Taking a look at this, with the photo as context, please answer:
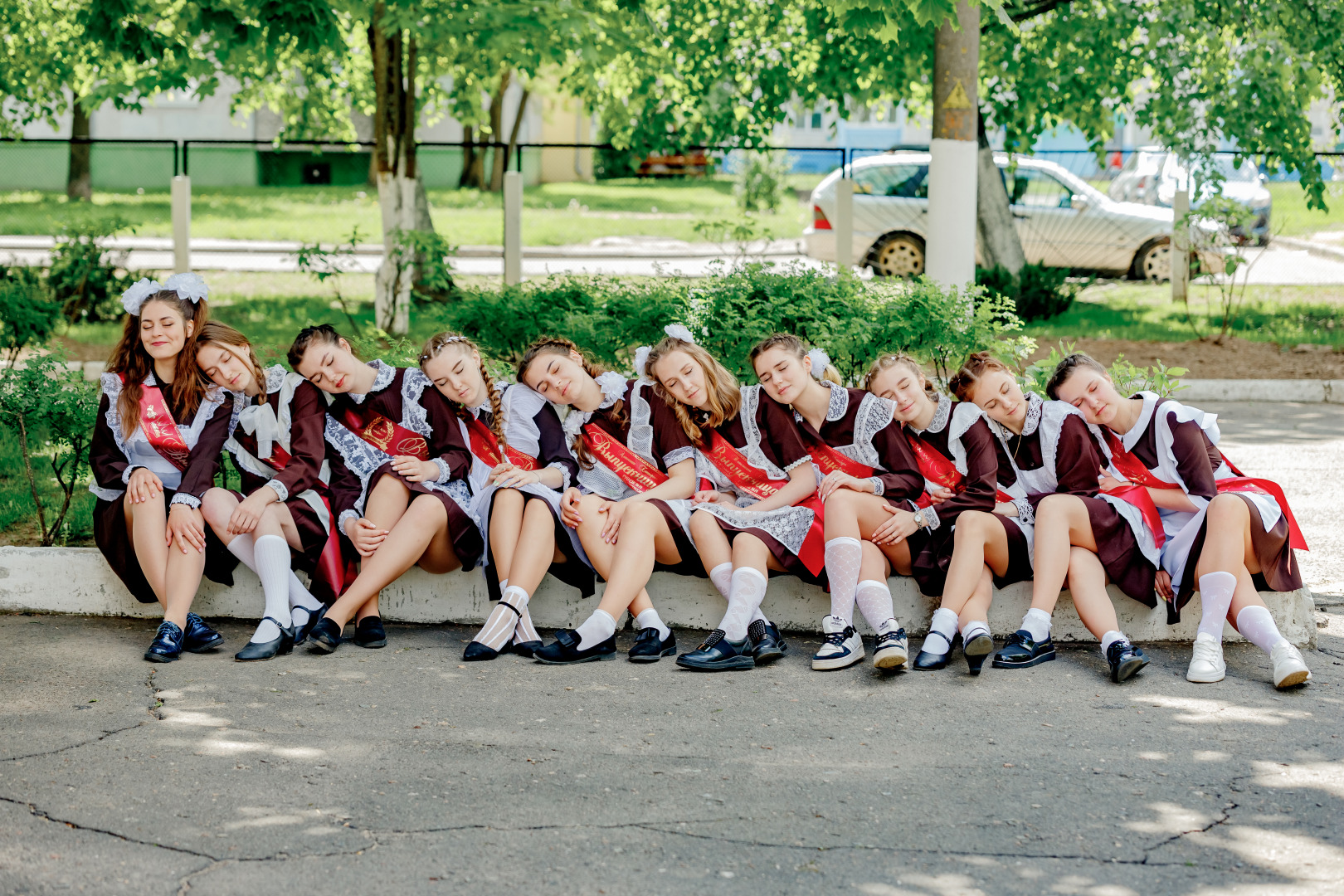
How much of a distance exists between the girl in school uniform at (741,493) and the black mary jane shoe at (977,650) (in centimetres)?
59

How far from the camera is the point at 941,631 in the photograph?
4.76 metres

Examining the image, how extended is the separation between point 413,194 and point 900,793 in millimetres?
9495

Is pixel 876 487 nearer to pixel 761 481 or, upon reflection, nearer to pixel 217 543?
pixel 761 481

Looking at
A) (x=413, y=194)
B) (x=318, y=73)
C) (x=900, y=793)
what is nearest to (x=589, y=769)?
(x=900, y=793)

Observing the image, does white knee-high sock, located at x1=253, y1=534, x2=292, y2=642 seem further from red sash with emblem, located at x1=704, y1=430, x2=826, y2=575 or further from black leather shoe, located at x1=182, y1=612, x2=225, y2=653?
red sash with emblem, located at x1=704, y1=430, x2=826, y2=575

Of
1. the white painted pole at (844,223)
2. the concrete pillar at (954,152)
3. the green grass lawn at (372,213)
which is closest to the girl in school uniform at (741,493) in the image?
the concrete pillar at (954,152)

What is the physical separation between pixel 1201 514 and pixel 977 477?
0.73 meters

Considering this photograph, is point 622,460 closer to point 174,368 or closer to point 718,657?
point 718,657

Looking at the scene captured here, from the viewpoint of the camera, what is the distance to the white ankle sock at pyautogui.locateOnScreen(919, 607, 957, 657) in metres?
4.73

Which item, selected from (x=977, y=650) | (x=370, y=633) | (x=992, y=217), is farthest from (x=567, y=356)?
(x=992, y=217)

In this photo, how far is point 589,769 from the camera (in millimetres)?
3891

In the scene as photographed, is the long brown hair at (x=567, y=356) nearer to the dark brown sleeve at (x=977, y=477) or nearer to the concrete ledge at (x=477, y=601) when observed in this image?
the concrete ledge at (x=477, y=601)

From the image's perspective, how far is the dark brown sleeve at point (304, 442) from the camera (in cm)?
507

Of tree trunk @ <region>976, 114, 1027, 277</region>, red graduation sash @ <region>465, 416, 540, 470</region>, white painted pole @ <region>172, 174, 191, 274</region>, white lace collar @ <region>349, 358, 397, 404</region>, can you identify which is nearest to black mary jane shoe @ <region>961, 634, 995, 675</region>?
red graduation sash @ <region>465, 416, 540, 470</region>
